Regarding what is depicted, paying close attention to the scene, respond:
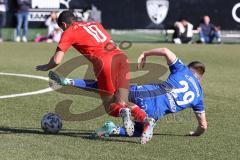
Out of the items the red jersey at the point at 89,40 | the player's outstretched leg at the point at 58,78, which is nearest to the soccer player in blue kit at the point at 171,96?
the red jersey at the point at 89,40

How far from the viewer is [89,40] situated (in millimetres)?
9117

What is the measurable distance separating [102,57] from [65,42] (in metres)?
0.61

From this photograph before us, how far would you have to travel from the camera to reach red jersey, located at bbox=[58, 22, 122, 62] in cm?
896

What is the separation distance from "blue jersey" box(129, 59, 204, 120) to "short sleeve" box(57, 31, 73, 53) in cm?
113

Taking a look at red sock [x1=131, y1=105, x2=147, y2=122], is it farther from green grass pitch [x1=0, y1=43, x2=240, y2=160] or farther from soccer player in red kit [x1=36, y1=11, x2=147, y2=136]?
green grass pitch [x1=0, y1=43, x2=240, y2=160]

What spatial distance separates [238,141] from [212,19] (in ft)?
67.5

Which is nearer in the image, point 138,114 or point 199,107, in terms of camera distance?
point 138,114

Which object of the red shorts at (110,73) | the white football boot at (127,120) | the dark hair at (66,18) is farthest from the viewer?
the red shorts at (110,73)

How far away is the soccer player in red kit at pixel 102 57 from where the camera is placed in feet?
29.2

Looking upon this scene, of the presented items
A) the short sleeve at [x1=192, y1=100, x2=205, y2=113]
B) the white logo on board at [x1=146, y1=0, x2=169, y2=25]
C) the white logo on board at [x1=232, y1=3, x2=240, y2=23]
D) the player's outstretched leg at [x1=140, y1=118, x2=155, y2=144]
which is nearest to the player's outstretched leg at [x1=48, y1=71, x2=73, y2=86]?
the player's outstretched leg at [x1=140, y1=118, x2=155, y2=144]

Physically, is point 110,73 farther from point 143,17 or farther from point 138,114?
point 143,17

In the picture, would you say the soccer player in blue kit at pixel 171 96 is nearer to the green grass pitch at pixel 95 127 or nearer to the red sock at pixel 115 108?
the red sock at pixel 115 108

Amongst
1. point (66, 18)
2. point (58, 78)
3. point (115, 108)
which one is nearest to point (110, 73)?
point (115, 108)

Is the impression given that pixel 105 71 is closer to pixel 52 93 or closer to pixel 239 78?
pixel 52 93
